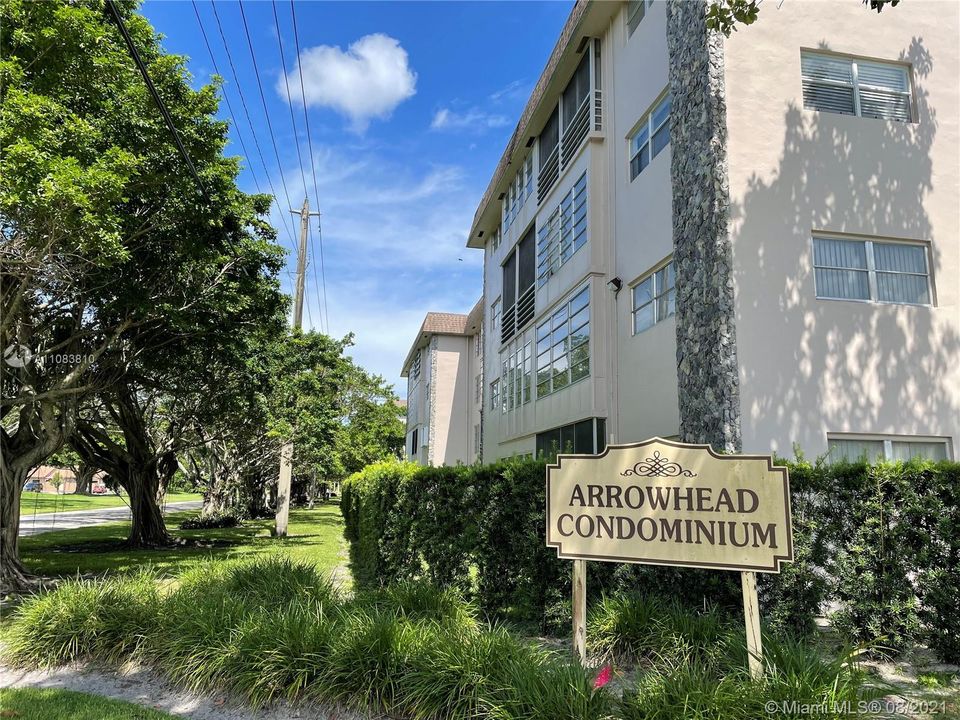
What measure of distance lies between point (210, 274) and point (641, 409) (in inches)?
336

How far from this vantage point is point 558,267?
15484mm

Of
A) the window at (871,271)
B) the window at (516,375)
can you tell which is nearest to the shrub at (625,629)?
the window at (871,271)

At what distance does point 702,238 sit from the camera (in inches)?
370

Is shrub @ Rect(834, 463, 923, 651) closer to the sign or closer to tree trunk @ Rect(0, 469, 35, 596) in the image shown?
the sign

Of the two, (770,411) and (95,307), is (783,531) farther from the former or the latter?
(95,307)

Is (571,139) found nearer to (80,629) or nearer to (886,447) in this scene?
(886,447)

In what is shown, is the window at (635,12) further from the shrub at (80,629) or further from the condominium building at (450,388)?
the condominium building at (450,388)

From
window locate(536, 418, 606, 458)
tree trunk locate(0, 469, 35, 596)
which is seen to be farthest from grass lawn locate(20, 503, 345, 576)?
window locate(536, 418, 606, 458)

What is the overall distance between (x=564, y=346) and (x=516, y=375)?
4.06 meters

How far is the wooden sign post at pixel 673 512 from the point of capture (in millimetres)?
5070

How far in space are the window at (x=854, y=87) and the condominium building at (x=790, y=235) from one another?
0.10ft

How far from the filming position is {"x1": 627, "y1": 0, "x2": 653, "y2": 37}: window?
12.2 metres

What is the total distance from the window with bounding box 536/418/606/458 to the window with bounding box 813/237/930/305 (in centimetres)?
450

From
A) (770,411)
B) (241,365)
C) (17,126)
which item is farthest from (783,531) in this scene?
(241,365)
